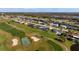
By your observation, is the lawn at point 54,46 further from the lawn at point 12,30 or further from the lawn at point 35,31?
the lawn at point 12,30

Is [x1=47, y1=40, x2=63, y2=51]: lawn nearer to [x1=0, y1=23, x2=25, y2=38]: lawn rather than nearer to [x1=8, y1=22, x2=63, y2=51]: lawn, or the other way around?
[x1=8, y1=22, x2=63, y2=51]: lawn

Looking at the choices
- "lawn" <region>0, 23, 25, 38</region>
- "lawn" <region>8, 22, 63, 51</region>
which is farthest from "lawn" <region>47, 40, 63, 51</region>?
"lawn" <region>0, 23, 25, 38</region>

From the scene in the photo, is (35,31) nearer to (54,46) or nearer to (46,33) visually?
(46,33)

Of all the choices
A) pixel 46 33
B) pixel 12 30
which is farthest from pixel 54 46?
pixel 12 30

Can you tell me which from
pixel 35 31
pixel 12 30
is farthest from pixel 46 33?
pixel 12 30

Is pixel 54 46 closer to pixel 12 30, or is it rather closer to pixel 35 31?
pixel 35 31

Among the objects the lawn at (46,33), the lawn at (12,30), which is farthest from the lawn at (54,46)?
the lawn at (12,30)

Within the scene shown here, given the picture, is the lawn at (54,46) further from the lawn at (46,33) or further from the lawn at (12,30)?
the lawn at (12,30)

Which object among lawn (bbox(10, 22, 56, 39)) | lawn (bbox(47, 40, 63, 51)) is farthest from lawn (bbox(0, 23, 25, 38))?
lawn (bbox(47, 40, 63, 51))

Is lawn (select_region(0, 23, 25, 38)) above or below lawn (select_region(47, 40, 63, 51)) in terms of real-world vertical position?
above

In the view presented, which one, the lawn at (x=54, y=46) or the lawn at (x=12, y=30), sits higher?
the lawn at (x=12, y=30)

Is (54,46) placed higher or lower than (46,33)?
lower

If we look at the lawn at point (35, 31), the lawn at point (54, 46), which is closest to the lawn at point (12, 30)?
the lawn at point (35, 31)
